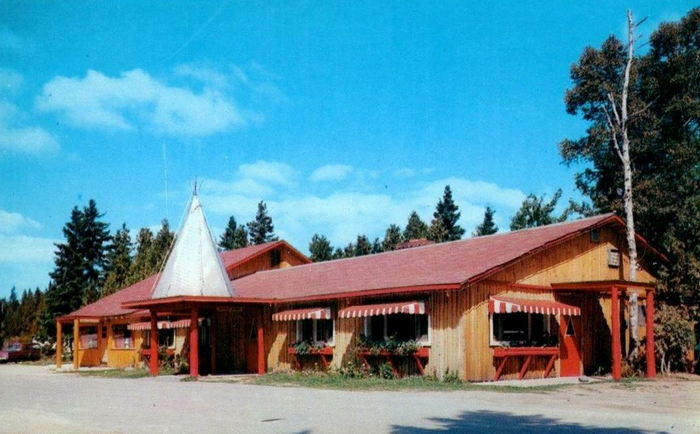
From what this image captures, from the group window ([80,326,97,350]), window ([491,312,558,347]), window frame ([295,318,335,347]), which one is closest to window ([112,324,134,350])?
window ([80,326,97,350])

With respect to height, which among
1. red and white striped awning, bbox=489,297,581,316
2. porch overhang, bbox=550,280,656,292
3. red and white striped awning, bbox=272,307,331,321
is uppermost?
porch overhang, bbox=550,280,656,292

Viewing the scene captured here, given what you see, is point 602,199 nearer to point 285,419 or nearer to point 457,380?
point 457,380

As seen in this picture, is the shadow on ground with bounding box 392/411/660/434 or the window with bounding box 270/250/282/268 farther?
the window with bounding box 270/250/282/268

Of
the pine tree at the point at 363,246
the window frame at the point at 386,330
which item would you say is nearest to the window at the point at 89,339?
the window frame at the point at 386,330

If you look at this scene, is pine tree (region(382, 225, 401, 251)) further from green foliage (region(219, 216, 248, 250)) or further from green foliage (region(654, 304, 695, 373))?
green foliage (region(654, 304, 695, 373))

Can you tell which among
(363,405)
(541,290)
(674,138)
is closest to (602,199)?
(674,138)

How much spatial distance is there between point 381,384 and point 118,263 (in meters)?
37.1

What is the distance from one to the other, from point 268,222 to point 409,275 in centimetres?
5861

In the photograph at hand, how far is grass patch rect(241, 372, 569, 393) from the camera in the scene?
1675 centimetres

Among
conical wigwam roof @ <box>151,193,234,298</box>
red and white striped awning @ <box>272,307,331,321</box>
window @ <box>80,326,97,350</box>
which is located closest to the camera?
red and white striped awning @ <box>272,307,331,321</box>

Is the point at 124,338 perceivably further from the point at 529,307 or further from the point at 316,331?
the point at 529,307

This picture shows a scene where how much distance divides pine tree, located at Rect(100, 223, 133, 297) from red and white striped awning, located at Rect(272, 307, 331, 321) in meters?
26.0

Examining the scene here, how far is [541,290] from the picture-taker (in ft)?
68.9

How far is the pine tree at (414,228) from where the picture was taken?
58312 millimetres
